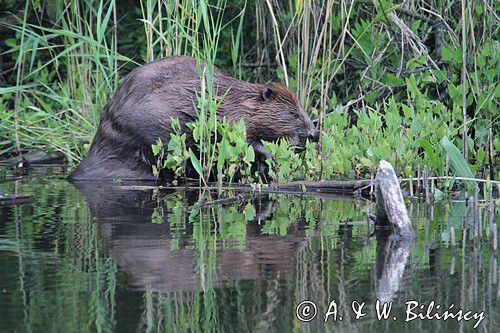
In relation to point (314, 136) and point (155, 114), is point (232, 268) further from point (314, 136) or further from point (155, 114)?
point (314, 136)

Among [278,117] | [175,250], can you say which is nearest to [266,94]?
[278,117]

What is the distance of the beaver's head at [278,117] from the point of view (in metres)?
5.39

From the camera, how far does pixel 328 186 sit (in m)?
4.23

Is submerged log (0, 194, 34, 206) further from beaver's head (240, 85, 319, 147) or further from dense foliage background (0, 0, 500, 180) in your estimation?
beaver's head (240, 85, 319, 147)

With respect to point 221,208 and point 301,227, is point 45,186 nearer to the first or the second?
point 221,208

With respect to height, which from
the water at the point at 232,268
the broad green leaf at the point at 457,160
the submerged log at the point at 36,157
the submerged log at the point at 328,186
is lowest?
the water at the point at 232,268

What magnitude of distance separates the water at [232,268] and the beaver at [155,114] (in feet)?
4.15

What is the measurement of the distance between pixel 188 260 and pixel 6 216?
1.32 m

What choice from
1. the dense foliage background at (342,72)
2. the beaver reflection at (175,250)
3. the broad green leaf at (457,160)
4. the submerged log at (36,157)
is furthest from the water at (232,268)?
the submerged log at (36,157)

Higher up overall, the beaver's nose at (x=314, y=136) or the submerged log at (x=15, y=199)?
the beaver's nose at (x=314, y=136)

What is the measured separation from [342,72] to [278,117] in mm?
1177

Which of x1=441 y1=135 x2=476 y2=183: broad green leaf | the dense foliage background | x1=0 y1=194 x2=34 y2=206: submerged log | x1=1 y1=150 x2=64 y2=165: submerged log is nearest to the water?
x1=0 y1=194 x2=34 y2=206: submerged log

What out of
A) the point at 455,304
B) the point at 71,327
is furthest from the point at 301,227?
the point at 71,327

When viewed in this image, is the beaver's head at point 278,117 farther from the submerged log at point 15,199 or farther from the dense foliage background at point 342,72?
the submerged log at point 15,199
